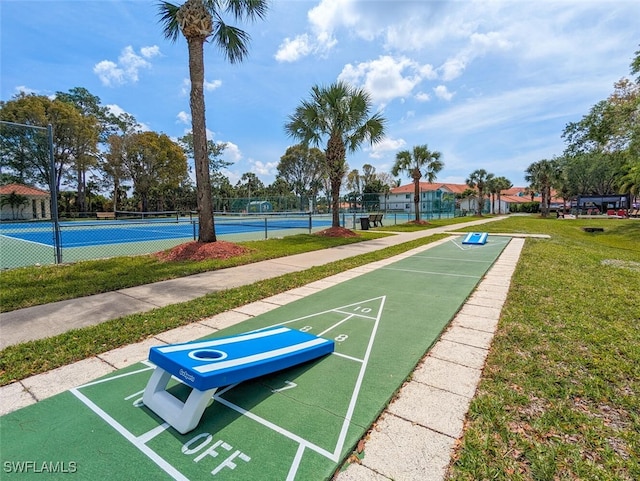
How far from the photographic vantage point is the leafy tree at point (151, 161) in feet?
107

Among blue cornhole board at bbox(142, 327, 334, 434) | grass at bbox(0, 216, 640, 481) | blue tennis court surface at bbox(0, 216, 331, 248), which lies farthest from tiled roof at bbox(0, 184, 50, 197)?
blue cornhole board at bbox(142, 327, 334, 434)

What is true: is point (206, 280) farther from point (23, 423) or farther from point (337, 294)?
point (23, 423)

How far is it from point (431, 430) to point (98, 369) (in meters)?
2.85

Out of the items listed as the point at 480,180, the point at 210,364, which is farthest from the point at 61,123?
the point at 480,180

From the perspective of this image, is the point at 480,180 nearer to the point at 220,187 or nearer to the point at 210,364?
the point at 220,187

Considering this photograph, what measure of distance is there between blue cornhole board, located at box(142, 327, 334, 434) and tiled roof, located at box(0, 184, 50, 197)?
760cm

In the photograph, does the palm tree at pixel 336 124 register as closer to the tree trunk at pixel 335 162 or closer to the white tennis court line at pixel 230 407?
the tree trunk at pixel 335 162

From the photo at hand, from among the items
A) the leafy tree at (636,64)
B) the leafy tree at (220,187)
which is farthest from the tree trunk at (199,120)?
the leafy tree at (220,187)

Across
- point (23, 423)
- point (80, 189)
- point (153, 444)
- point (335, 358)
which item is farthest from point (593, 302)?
point (80, 189)

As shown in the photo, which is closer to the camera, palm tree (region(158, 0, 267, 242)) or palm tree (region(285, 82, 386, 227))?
palm tree (region(158, 0, 267, 242))

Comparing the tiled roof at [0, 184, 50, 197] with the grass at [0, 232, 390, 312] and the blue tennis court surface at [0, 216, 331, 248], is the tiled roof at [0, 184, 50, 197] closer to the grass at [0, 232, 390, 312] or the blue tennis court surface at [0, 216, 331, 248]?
the blue tennis court surface at [0, 216, 331, 248]

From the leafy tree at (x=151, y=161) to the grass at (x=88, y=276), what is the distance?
29.3 meters

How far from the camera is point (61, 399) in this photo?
2.43m

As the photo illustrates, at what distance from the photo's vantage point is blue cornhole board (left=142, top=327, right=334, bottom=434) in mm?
2076
